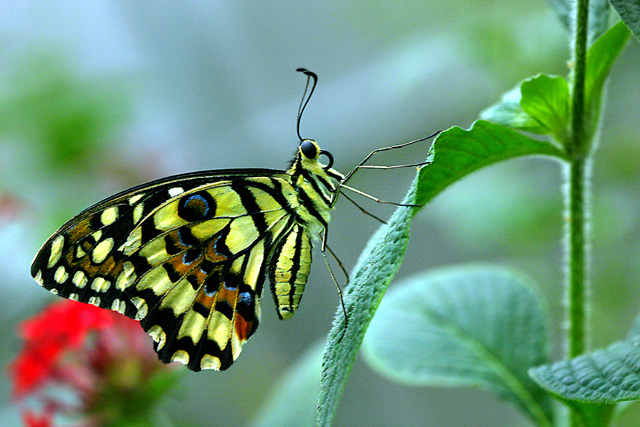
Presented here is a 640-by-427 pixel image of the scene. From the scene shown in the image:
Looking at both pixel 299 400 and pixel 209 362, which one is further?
pixel 299 400

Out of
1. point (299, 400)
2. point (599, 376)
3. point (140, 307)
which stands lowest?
point (299, 400)

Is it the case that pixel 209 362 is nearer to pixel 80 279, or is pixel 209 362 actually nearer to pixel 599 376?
pixel 80 279

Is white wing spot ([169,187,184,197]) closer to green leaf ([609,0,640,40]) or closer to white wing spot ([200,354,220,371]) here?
white wing spot ([200,354,220,371])

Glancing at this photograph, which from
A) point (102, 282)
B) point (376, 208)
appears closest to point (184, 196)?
point (102, 282)

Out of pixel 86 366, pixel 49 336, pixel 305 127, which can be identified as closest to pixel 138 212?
pixel 49 336

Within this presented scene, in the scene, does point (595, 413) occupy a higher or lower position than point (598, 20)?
lower

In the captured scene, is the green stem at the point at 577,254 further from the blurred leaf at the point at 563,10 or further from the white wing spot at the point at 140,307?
the white wing spot at the point at 140,307
